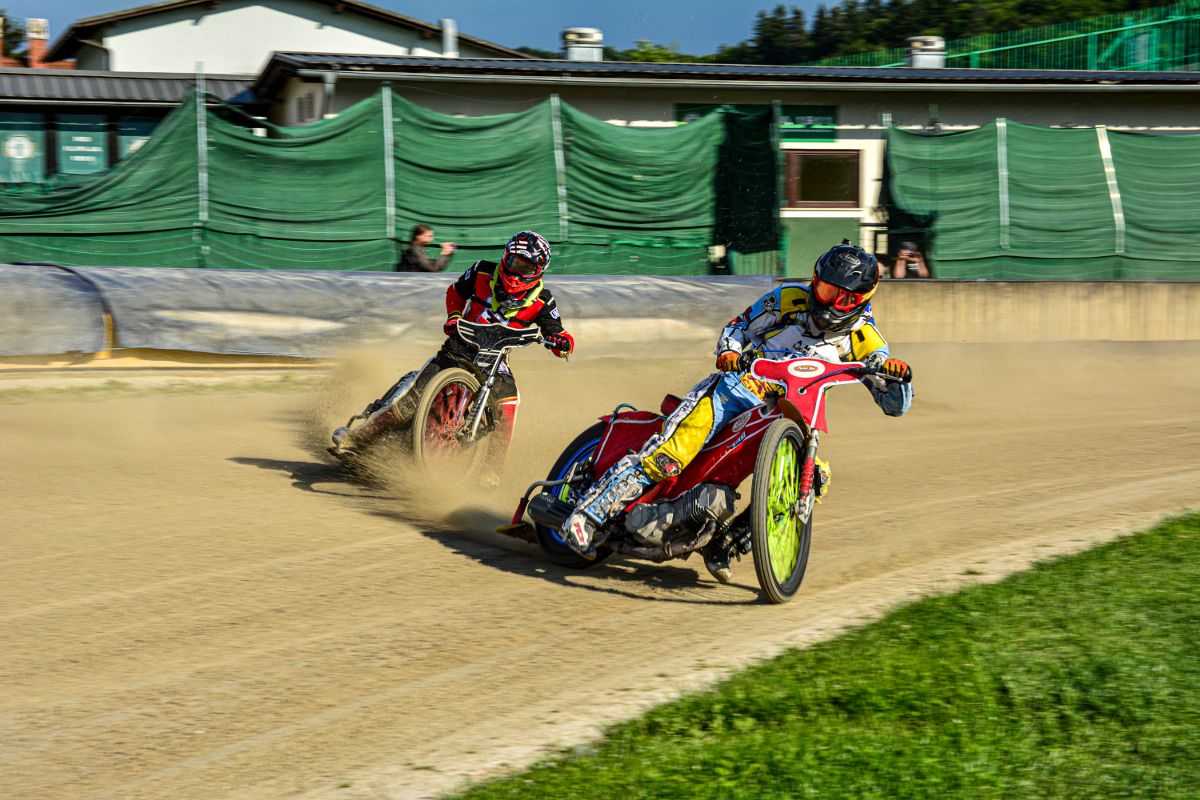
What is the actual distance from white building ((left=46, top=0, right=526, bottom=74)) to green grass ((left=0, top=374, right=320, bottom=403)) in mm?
26587

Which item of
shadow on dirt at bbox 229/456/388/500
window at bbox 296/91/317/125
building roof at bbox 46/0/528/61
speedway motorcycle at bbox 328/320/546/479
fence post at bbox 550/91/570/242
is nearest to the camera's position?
speedway motorcycle at bbox 328/320/546/479

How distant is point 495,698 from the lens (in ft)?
16.8

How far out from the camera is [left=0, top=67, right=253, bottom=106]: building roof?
87.4 feet

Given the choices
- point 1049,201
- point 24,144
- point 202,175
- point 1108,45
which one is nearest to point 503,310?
point 202,175

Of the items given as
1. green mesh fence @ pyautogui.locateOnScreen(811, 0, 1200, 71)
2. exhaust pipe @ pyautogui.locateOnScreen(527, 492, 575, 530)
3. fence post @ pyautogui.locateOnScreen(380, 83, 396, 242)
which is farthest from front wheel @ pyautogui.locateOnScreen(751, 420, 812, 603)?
green mesh fence @ pyautogui.locateOnScreen(811, 0, 1200, 71)

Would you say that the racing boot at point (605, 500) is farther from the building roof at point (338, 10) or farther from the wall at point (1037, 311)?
the building roof at point (338, 10)

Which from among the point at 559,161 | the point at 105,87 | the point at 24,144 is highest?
the point at 105,87

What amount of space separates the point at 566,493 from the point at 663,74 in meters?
18.2

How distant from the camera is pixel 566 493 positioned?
707 cm

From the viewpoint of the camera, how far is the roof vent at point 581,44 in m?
26.6

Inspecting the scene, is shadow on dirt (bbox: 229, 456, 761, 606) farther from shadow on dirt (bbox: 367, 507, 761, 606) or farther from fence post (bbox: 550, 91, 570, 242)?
fence post (bbox: 550, 91, 570, 242)

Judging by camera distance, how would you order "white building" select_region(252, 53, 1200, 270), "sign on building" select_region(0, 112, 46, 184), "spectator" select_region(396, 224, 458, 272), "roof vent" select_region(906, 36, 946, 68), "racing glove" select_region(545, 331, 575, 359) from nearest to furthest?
1. "racing glove" select_region(545, 331, 575, 359)
2. "spectator" select_region(396, 224, 458, 272)
3. "white building" select_region(252, 53, 1200, 270)
4. "sign on building" select_region(0, 112, 46, 184)
5. "roof vent" select_region(906, 36, 946, 68)

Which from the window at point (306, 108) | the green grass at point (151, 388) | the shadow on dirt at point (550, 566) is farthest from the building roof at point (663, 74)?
the shadow on dirt at point (550, 566)

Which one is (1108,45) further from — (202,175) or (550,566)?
(550,566)
